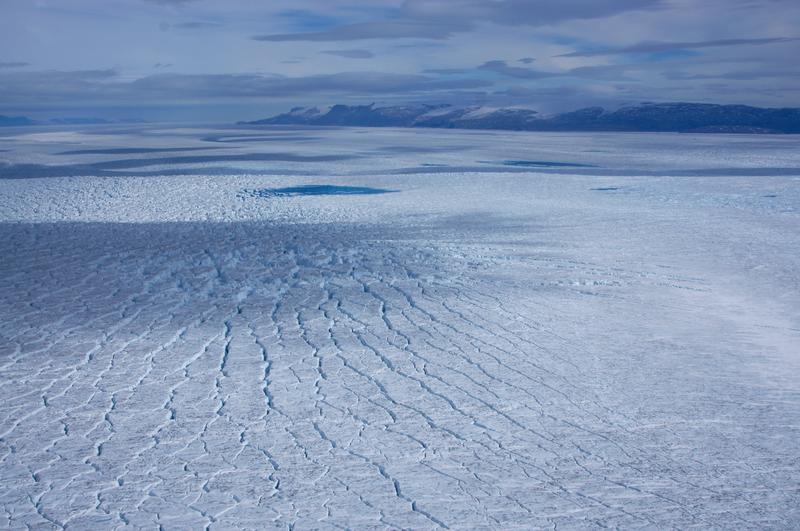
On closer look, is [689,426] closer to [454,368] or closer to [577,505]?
[577,505]

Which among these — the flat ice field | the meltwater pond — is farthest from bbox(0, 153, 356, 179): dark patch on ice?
the flat ice field

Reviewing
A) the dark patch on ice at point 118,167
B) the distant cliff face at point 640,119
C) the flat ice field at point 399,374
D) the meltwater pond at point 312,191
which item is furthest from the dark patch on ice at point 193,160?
the distant cliff face at point 640,119

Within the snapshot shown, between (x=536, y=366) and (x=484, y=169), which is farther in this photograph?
(x=484, y=169)

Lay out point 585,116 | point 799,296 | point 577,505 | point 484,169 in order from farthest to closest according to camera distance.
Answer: point 585,116, point 484,169, point 799,296, point 577,505

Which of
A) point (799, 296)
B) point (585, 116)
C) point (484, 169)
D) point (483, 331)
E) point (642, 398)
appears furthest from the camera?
point (585, 116)

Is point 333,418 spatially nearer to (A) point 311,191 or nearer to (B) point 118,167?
(A) point 311,191

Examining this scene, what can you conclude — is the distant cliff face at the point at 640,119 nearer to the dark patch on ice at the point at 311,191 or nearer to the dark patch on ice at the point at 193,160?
the dark patch on ice at the point at 193,160

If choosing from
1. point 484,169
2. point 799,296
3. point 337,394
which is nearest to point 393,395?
point 337,394

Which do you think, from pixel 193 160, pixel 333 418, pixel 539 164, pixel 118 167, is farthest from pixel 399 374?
pixel 193 160
